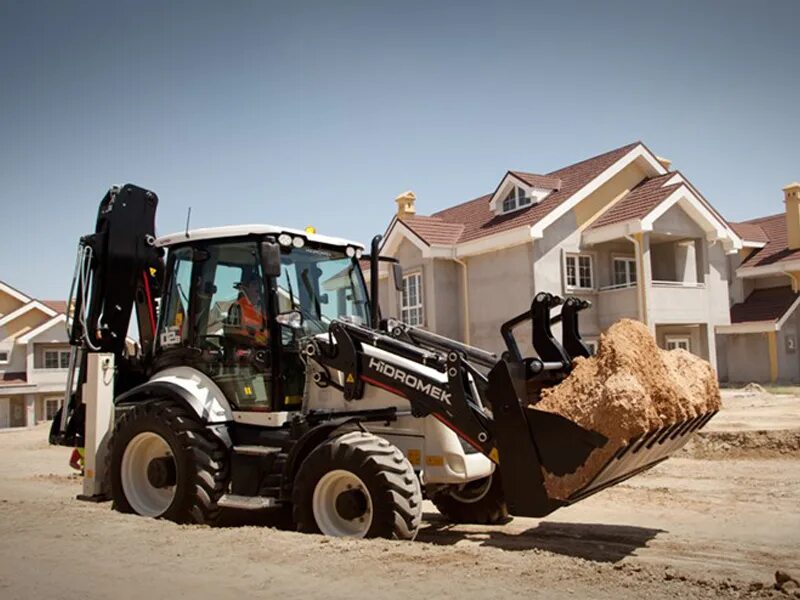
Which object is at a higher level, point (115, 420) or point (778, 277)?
point (778, 277)

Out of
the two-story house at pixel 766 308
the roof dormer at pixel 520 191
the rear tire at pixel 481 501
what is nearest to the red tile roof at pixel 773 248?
the two-story house at pixel 766 308

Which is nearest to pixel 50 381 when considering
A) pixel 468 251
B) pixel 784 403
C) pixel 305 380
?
pixel 468 251

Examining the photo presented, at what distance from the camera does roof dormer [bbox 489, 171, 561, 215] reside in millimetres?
27312

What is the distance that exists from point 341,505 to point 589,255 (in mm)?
20910

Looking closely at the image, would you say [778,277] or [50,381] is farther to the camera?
[50,381]

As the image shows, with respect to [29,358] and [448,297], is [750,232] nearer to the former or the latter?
[448,297]

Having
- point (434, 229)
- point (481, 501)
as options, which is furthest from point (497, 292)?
point (481, 501)

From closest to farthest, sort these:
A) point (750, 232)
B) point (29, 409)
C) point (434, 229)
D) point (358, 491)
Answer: point (358, 491) < point (434, 229) < point (750, 232) < point (29, 409)

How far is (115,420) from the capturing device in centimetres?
969

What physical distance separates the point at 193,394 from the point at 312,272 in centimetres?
179

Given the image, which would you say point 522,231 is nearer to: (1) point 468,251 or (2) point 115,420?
(1) point 468,251

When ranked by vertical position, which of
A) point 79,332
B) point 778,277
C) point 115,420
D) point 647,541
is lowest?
point 647,541

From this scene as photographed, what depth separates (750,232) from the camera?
111ft

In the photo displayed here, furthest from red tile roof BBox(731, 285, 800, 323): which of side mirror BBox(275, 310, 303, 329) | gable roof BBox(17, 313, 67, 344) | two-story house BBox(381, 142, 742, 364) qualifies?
gable roof BBox(17, 313, 67, 344)
